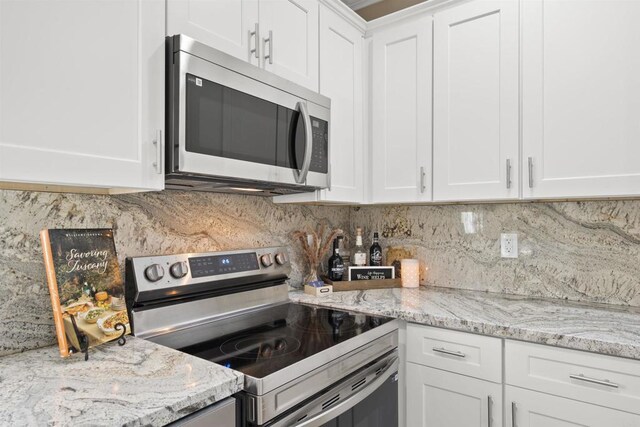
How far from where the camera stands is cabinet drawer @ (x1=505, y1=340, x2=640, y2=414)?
125cm

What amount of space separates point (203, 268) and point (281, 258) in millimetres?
438

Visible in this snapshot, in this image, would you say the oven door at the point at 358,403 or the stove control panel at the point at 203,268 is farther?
the stove control panel at the point at 203,268

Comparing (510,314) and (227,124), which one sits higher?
(227,124)

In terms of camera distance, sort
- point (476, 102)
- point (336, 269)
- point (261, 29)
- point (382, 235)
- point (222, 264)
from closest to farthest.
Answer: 1. point (261, 29)
2. point (222, 264)
3. point (476, 102)
4. point (336, 269)
5. point (382, 235)

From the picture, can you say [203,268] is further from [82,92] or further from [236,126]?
[82,92]

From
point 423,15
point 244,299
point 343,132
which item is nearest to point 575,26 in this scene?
point 423,15

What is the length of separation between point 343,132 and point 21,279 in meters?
1.45

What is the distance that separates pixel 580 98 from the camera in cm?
159

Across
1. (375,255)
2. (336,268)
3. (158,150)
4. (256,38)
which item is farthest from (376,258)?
(158,150)

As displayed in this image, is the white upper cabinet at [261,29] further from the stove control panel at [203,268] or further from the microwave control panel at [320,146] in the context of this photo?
the stove control panel at [203,268]

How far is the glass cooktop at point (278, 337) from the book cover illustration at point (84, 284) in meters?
0.26

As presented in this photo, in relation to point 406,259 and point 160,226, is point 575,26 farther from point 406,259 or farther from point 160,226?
point 160,226

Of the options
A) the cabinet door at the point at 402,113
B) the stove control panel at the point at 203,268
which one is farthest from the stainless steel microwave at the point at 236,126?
the cabinet door at the point at 402,113

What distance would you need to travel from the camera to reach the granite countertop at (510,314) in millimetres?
1318
